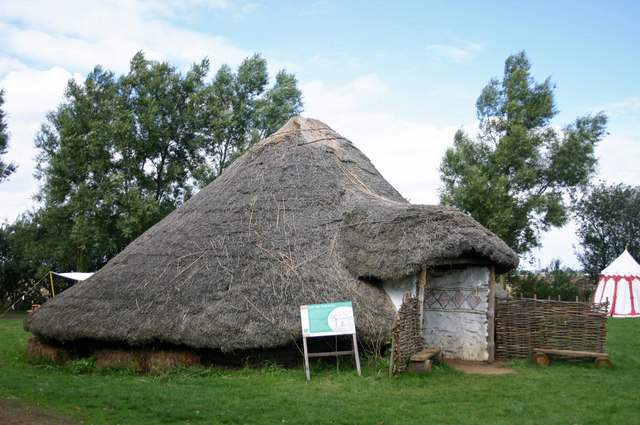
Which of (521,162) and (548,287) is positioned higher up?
(521,162)

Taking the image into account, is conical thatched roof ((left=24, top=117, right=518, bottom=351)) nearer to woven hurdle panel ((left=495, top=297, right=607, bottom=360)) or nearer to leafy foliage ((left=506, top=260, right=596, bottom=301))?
woven hurdle panel ((left=495, top=297, right=607, bottom=360))

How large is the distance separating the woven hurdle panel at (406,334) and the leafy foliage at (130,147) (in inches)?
698

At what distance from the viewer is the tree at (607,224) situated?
121 ft

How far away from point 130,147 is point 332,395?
854 inches

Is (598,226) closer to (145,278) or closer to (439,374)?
(439,374)

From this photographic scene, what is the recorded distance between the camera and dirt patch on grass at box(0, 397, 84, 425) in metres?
6.80

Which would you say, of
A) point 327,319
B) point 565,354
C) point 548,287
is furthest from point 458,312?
point 548,287

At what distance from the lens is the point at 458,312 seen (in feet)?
39.4

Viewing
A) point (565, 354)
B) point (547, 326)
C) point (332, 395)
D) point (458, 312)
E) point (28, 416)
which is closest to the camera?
point (28, 416)

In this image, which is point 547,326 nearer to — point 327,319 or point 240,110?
point 327,319

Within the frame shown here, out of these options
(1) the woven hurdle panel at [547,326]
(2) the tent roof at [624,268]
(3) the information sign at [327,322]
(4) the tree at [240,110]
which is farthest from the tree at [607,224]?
(3) the information sign at [327,322]

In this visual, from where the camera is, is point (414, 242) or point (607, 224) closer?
point (414, 242)

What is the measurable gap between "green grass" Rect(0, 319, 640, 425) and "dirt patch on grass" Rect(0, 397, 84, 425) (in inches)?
7.6

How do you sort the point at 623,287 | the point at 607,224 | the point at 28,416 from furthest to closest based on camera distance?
1. the point at 607,224
2. the point at 623,287
3. the point at 28,416
